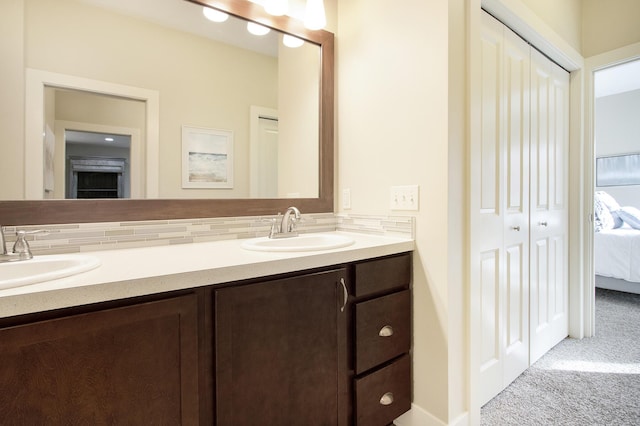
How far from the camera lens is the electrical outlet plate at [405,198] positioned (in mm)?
1399

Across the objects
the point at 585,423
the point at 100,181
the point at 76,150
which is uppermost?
the point at 76,150

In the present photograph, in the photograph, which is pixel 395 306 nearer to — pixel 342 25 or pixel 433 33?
pixel 433 33

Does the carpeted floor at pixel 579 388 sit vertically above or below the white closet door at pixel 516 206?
below

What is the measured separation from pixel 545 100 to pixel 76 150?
2.56m

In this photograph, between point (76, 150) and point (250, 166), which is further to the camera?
point (250, 166)

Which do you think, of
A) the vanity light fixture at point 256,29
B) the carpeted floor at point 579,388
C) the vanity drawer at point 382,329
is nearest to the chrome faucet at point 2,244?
the vanity drawer at point 382,329

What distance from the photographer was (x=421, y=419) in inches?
55.1

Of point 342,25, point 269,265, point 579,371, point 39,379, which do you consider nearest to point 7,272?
point 39,379

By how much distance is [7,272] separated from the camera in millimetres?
921

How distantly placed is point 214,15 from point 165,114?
0.53 m

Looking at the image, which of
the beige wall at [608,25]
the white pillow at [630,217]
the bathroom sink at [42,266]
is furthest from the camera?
the white pillow at [630,217]

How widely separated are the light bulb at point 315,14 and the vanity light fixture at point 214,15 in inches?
16.8

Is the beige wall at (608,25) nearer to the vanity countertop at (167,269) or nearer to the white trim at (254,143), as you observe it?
the vanity countertop at (167,269)

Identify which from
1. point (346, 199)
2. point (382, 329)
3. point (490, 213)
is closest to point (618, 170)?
point (490, 213)
